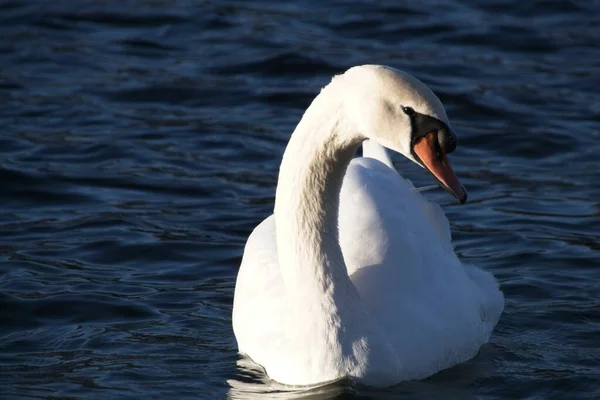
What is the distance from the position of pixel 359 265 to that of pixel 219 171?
409cm

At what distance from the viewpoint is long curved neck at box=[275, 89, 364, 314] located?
630 cm

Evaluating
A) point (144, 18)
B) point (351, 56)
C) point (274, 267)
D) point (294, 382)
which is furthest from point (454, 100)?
point (294, 382)

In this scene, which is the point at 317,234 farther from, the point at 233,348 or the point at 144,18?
the point at 144,18

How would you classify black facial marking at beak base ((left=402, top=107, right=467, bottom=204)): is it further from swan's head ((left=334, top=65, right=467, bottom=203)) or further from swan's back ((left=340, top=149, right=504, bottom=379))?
swan's back ((left=340, top=149, right=504, bottom=379))

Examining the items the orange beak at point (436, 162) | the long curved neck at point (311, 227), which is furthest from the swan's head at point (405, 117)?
the long curved neck at point (311, 227)

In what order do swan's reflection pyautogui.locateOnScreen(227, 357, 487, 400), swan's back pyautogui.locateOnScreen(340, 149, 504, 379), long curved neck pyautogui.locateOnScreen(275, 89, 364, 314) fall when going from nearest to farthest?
long curved neck pyautogui.locateOnScreen(275, 89, 364, 314)
swan's reflection pyautogui.locateOnScreen(227, 357, 487, 400)
swan's back pyautogui.locateOnScreen(340, 149, 504, 379)

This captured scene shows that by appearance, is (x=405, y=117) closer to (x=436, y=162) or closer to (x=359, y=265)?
(x=436, y=162)

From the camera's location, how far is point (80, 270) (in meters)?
8.80

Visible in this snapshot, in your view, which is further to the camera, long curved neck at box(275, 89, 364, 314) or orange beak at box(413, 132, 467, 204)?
long curved neck at box(275, 89, 364, 314)

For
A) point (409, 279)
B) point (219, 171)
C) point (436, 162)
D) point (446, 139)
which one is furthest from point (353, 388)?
point (219, 171)

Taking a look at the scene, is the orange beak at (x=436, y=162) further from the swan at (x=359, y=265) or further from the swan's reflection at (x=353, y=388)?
the swan's reflection at (x=353, y=388)

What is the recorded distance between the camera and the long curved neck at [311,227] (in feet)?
20.7

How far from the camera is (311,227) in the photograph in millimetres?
6547

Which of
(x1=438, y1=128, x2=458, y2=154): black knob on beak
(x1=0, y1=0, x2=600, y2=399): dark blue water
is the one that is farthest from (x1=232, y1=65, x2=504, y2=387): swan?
(x1=0, y1=0, x2=600, y2=399): dark blue water
